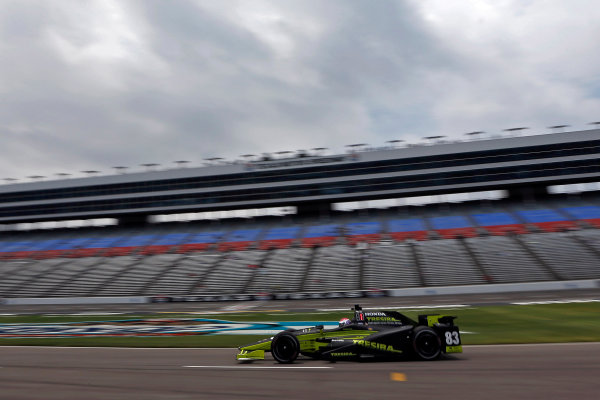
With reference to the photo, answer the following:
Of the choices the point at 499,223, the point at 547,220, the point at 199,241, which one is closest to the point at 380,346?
the point at 499,223

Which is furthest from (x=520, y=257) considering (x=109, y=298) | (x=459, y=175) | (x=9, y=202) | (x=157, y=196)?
(x=9, y=202)

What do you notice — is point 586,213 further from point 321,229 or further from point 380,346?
point 380,346

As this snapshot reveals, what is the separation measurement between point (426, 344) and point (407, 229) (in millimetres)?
40945

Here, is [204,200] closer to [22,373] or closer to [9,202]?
[9,202]

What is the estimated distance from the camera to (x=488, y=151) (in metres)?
51.4

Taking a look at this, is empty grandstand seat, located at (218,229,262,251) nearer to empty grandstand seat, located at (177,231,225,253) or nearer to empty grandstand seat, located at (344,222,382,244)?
empty grandstand seat, located at (177,231,225,253)

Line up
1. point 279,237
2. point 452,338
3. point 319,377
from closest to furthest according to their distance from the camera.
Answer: point 319,377 < point 452,338 < point 279,237

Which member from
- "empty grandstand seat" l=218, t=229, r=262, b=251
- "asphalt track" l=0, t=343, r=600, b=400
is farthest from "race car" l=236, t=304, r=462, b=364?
"empty grandstand seat" l=218, t=229, r=262, b=251

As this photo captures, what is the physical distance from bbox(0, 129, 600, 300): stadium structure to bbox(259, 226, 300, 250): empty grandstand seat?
11.1 inches

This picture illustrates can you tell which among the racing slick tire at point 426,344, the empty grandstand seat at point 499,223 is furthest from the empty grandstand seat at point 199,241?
the racing slick tire at point 426,344

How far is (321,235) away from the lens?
165 ft

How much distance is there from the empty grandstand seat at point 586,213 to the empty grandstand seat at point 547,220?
1.36m

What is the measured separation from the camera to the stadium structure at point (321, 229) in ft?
121

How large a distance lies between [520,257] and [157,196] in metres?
46.8
